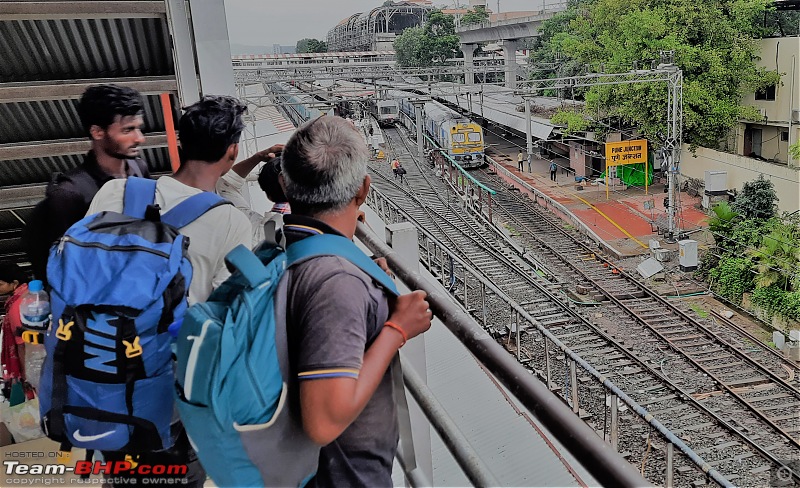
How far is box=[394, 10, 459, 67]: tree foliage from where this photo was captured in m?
22.4

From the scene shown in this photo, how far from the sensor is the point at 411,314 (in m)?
0.83

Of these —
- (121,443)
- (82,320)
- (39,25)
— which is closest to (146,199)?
(82,320)

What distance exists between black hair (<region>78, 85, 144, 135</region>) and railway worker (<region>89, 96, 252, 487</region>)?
203 mm

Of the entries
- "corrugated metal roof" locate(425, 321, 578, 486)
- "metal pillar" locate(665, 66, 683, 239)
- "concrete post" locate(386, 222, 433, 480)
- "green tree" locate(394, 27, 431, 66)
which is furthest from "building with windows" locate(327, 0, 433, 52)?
"concrete post" locate(386, 222, 433, 480)

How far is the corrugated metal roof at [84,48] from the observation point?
7.43 ft

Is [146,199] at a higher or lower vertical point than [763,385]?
higher

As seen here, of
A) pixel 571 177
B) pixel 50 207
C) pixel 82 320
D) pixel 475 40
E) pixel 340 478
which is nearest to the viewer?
pixel 340 478

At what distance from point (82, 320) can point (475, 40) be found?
69.1 feet

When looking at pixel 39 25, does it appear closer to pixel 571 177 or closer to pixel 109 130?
pixel 109 130

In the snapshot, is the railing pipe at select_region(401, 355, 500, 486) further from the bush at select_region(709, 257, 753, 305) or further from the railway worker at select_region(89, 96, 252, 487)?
the bush at select_region(709, 257, 753, 305)

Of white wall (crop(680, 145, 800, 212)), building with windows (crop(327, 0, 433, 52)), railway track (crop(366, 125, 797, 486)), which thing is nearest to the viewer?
railway track (crop(366, 125, 797, 486))

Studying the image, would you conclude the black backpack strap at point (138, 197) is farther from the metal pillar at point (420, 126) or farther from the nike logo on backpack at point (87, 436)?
the metal pillar at point (420, 126)

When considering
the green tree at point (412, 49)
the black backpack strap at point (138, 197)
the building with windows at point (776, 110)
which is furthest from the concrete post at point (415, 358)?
the green tree at point (412, 49)

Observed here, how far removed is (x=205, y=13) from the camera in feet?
7.97
